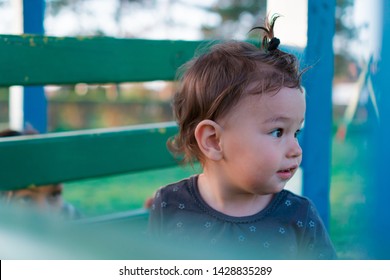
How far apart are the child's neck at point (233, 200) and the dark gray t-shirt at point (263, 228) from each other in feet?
0.05

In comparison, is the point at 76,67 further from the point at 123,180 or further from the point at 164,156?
the point at 123,180

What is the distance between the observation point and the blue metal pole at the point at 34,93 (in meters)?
2.57

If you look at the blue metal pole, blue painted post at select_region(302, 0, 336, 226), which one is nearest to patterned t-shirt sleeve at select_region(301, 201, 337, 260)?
blue painted post at select_region(302, 0, 336, 226)

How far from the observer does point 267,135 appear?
4.59 feet

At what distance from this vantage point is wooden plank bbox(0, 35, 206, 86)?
1.73 meters

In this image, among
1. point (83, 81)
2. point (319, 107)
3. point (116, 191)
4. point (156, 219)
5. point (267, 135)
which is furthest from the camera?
point (116, 191)

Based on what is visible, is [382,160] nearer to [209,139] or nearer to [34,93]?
[209,139]

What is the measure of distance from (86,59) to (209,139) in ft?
1.99

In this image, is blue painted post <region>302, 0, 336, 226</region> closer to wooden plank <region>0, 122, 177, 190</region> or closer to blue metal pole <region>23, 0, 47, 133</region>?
wooden plank <region>0, 122, 177, 190</region>

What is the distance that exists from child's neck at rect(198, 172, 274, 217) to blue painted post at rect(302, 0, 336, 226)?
0.66m

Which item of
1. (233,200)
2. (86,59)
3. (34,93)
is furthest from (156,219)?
(34,93)

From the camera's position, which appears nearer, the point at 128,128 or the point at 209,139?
the point at 209,139

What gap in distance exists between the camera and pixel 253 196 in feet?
4.89
